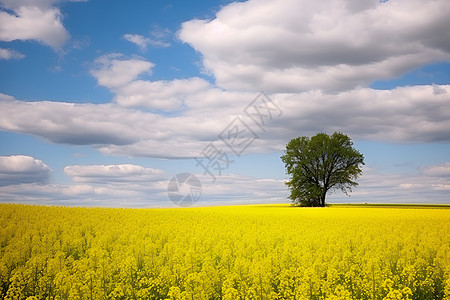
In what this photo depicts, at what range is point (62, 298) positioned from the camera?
30.0 ft

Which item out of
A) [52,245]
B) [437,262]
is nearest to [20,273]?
[52,245]

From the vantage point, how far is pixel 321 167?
58469mm

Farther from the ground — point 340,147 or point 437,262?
point 340,147

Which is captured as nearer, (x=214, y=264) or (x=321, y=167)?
(x=214, y=264)

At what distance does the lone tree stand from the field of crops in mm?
37920

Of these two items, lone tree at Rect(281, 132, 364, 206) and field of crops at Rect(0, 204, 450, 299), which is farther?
lone tree at Rect(281, 132, 364, 206)

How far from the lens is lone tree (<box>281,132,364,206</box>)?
188ft

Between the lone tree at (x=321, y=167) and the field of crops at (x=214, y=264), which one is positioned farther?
the lone tree at (x=321, y=167)

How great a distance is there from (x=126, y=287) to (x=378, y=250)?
1000 centimetres

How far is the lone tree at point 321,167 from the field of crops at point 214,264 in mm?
37920

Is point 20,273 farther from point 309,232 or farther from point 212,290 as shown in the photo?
point 309,232

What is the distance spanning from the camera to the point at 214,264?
12.0 metres

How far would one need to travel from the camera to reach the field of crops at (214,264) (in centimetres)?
928

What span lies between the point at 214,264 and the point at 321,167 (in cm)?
4930
